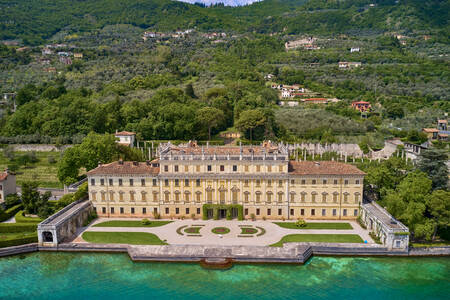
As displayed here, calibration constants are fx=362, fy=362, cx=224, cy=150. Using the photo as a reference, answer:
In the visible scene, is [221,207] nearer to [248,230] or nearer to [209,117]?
[248,230]

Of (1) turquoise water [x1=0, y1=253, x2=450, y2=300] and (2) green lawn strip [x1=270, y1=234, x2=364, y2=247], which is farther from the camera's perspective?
(2) green lawn strip [x1=270, y1=234, x2=364, y2=247]

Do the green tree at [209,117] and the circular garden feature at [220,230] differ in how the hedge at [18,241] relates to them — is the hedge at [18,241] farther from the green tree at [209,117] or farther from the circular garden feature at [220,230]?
the green tree at [209,117]

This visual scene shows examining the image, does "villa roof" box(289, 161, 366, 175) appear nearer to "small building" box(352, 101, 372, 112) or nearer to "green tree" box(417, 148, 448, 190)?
"green tree" box(417, 148, 448, 190)

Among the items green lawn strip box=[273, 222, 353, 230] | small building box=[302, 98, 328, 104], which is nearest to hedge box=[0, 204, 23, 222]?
green lawn strip box=[273, 222, 353, 230]

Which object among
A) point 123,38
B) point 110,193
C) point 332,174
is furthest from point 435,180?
point 123,38

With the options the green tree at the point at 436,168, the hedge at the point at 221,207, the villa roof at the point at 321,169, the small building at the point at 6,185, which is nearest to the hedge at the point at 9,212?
the small building at the point at 6,185
